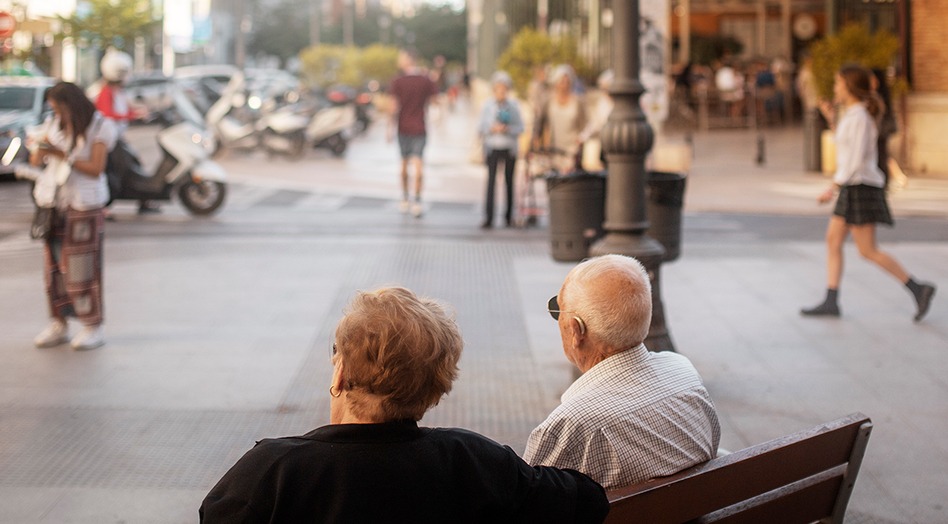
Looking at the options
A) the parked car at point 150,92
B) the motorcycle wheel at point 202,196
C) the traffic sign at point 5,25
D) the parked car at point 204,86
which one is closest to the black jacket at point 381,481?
the motorcycle wheel at point 202,196

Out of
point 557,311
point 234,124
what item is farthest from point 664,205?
point 234,124

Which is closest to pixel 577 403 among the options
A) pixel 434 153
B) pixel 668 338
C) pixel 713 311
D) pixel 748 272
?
pixel 668 338

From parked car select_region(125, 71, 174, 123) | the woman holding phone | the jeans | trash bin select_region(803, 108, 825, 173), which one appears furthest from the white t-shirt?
parked car select_region(125, 71, 174, 123)

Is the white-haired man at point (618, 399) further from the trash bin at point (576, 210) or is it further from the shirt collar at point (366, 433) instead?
the trash bin at point (576, 210)

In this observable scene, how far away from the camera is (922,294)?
8.35 metres

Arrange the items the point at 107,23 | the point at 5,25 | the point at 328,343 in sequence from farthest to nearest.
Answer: the point at 107,23 < the point at 5,25 < the point at 328,343

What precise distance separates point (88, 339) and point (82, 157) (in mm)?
1129

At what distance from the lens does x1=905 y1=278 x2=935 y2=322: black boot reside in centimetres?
834

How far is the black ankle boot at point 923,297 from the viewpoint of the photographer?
328 inches

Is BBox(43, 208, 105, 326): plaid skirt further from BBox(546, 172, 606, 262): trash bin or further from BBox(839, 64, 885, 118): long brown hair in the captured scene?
BBox(839, 64, 885, 118): long brown hair

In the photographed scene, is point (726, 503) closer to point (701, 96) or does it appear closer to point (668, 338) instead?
point (668, 338)

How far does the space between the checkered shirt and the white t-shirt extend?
5.02m

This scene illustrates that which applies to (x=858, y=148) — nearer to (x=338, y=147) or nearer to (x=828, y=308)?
(x=828, y=308)

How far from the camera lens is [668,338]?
21.5 ft
